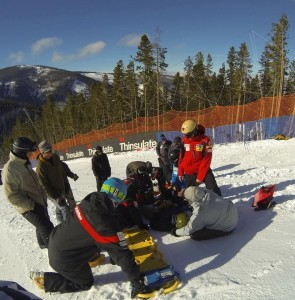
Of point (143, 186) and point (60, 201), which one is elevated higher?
point (60, 201)

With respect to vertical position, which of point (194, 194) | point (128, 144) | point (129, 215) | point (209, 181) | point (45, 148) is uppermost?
point (45, 148)

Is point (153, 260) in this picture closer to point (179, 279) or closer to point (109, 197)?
point (179, 279)

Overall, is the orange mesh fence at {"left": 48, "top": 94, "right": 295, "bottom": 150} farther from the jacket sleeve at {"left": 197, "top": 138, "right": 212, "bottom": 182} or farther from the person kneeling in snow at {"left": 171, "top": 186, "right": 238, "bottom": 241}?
the person kneeling in snow at {"left": 171, "top": 186, "right": 238, "bottom": 241}

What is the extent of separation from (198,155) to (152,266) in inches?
94.7

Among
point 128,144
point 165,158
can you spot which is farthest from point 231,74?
point 165,158

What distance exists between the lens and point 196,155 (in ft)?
19.9

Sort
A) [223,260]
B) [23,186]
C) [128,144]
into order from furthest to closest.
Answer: [128,144] → [23,186] → [223,260]

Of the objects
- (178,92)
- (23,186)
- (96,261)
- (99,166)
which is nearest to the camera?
(96,261)

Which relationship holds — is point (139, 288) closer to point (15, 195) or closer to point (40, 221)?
point (40, 221)

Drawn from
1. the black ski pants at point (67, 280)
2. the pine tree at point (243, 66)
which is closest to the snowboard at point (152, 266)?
the black ski pants at point (67, 280)

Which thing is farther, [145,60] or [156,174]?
[145,60]

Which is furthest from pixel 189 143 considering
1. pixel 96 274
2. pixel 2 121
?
pixel 2 121

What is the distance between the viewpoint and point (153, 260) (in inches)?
174

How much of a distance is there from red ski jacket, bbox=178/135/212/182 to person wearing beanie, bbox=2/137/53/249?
2617 millimetres
